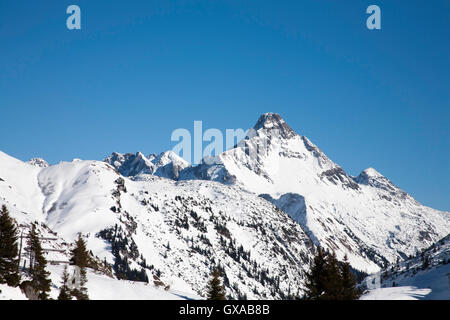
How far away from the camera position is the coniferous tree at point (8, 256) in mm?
50625

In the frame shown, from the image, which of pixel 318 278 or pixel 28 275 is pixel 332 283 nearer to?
pixel 318 278

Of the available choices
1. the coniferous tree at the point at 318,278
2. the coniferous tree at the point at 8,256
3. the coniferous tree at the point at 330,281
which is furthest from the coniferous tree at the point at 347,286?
the coniferous tree at the point at 8,256

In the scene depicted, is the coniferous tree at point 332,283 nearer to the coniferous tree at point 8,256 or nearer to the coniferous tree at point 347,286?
the coniferous tree at point 347,286

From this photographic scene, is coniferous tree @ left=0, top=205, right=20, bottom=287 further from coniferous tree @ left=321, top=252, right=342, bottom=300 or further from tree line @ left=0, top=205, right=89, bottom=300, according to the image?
coniferous tree @ left=321, top=252, right=342, bottom=300

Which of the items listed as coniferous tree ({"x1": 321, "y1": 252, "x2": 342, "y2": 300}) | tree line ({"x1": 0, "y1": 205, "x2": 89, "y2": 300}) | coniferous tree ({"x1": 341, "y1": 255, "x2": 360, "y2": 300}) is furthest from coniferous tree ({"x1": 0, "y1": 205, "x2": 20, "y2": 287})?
coniferous tree ({"x1": 341, "y1": 255, "x2": 360, "y2": 300})

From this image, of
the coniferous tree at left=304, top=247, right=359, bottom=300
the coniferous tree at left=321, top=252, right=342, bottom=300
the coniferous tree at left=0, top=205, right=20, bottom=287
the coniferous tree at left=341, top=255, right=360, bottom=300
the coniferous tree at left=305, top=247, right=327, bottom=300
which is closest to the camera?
A: the coniferous tree at left=0, top=205, right=20, bottom=287

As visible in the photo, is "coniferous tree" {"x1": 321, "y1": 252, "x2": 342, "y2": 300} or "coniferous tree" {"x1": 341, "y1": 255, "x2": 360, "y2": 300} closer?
"coniferous tree" {"x1": 321, "y1": 252, "x2": 342, "y2": 300}

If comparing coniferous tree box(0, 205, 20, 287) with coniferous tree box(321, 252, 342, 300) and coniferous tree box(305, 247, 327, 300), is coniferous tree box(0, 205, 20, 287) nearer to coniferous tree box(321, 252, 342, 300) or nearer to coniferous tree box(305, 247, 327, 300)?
coniferous tree box(305, 247, 327, 300)

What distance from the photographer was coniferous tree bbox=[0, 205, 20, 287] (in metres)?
50.6

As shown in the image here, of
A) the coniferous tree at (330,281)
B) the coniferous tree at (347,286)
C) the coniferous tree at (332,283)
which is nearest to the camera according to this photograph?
the coniferous tree at (332,283)

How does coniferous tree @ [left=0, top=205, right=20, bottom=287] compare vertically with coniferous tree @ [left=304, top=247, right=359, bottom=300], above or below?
above

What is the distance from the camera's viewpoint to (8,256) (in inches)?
2109

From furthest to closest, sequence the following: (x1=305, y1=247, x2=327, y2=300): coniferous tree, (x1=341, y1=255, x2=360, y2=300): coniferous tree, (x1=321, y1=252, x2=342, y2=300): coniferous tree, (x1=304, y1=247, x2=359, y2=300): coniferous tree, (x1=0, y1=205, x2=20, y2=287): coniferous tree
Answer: (x1=305, y1=247, x2=327, y2=300): coniferous tree → (x1=341, y1=255, x2=360, y2=300): coniferous tree → (x1=304, y1=247, x2=359, y2=300): coniferous tree → (x1=321, y1=252, x2=342, y2=300): coniferous tree → (x1=0, y1=205, x2=20, y2=287): coniferous tree
